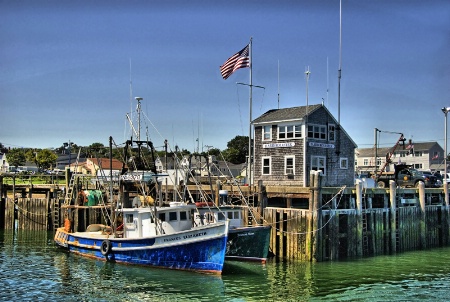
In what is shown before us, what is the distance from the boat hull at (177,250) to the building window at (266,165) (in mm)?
14734

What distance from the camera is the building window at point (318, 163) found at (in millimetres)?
37700

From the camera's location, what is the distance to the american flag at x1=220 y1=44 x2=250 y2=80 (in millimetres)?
36406

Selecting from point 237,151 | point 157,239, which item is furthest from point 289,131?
point 237,151

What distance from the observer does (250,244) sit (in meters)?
26.6

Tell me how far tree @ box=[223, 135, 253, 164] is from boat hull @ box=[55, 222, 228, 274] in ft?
322

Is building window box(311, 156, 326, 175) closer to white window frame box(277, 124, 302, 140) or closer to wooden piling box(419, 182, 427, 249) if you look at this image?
white window frame box(277, 124, 302, 140)

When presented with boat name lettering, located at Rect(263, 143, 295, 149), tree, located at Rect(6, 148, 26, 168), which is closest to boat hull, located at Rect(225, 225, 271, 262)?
boat name lettering, located at Rect(263, 143, 295, 149)

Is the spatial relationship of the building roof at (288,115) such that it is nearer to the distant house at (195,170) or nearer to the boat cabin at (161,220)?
the distant house at (195,170)

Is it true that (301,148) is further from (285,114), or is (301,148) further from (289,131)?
(285,114)

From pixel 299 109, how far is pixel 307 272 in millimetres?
17225

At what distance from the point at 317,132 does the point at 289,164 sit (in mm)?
3254

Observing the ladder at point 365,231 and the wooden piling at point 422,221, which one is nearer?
the ladder at point 365,231

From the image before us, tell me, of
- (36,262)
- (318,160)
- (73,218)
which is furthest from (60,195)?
(318,160)

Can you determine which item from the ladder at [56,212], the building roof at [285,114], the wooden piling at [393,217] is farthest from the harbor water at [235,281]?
the building roof at [285,114]
